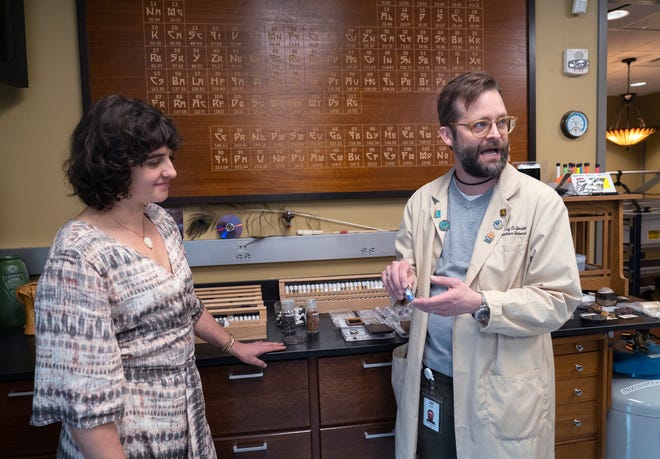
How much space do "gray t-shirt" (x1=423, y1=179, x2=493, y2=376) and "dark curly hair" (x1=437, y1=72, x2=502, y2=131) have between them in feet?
0.81

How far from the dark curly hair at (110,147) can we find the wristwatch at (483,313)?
0.93 metres

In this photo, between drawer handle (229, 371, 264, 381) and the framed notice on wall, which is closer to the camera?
drawer handle (229, 371, 264, 381)

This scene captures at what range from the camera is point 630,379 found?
2025 millimetres

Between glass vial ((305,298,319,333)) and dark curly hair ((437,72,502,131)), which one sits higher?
dark curly hair ((437,72,502,131))

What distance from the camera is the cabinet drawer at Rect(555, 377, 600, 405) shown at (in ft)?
6.20

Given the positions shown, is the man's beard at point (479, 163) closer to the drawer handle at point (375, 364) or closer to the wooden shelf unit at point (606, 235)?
the drawer handle at point (375, 364)

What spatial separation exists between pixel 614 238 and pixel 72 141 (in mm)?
2298

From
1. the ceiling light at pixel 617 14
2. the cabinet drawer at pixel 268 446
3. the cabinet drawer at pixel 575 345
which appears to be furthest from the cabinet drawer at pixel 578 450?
the ceiling light at pixel 617 14

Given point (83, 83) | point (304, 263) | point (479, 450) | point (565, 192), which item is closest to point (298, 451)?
point (479, 450)

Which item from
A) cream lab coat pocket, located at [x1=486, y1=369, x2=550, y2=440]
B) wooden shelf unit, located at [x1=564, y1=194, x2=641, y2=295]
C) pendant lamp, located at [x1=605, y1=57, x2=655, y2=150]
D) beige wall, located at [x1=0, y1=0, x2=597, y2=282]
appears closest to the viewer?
cream lab coat pocket, located at [x1=486, y1=369, x2=550, y2=440]

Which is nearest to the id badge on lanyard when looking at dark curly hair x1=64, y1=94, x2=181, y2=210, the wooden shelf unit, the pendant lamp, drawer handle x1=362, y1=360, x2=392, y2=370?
drawer handle x1=362, y1=360, x2=392, y2=370

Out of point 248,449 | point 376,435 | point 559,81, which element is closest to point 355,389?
point 376,435

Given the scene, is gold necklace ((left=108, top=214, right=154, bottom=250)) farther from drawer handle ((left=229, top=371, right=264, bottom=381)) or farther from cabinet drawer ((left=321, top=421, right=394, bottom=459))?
cabinet drawer ((left=321, top=421, right=394, bottom=459))

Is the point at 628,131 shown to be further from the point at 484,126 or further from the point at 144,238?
the point at 144,238
